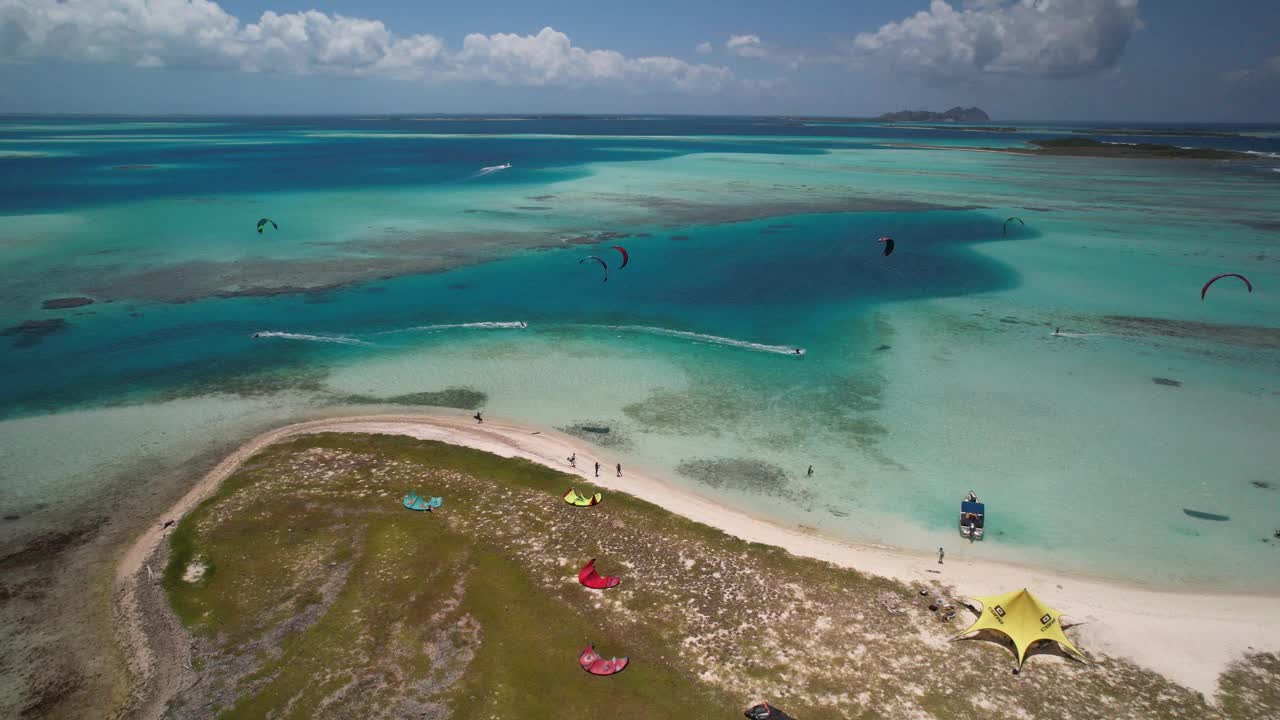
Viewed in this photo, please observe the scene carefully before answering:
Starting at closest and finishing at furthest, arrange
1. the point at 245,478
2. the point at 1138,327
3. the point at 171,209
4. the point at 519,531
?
the point at 519,531, the point at 245,478, the point at 1138,327, the point at 171,209

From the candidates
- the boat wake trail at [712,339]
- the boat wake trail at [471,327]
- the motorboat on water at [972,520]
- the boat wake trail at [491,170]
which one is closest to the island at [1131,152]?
the boat wake trail at [491,170]

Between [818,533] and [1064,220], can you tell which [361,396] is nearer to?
[818,533]

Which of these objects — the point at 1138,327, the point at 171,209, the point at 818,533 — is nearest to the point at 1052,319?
the point at 1138,327

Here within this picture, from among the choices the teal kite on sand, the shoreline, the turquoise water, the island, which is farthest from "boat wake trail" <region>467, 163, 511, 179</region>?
the island

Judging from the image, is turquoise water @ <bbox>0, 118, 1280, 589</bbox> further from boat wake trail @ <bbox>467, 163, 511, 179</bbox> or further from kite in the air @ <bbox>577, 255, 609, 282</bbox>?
boat wake trail @ <bbox>467, 163, 511, 179</bbox>

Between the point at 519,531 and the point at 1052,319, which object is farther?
the point at 1052,319

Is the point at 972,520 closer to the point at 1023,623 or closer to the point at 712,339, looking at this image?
the point at 1023,623
